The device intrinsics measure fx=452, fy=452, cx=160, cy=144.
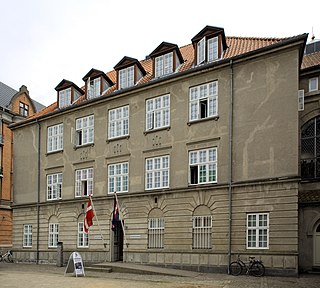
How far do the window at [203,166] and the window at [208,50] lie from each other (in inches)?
226

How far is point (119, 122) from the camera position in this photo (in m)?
30.8

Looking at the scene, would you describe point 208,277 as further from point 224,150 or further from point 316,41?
point 316,41

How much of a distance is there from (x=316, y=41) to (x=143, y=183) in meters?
17.6

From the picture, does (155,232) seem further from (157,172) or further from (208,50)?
(208,50)

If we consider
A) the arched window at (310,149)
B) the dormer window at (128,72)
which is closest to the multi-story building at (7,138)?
the dormer window at (128,72)

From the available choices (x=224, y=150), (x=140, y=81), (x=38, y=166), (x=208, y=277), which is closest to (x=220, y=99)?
(x=224, y=150)

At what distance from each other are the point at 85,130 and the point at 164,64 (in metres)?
7.91

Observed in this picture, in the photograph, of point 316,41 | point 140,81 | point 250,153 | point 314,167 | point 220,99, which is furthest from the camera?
point 316,41

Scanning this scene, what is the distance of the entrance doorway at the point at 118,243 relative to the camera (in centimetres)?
3000

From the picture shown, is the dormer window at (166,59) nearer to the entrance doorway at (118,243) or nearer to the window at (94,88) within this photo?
the window at (94,88)

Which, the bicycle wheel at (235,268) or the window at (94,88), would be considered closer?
the bicycle wheel at (235,268)

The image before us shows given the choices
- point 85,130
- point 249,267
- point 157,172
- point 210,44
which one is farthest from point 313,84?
point 85,130

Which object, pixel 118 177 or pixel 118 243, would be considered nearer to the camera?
pixel 118 177

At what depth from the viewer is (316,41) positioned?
3447 cm
